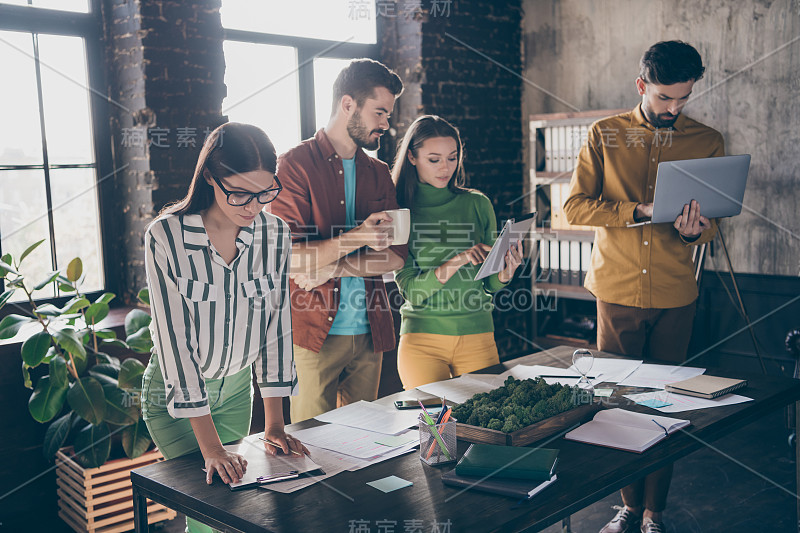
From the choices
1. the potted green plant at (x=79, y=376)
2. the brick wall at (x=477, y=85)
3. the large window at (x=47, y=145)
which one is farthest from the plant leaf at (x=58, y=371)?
the brick wall at (x=477, y=85)

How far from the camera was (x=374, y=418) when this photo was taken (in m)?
1.87

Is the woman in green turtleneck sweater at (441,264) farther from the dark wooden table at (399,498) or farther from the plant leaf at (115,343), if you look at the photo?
the plant leaf at (115,343)

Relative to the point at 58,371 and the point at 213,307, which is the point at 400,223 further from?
the point at 58,371

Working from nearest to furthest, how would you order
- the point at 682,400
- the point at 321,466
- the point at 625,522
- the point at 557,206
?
the point at 321,466 < the point at 682,400 < the point at 625,522 < the point at 557,206

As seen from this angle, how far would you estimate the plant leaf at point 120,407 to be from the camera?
9.00 ft

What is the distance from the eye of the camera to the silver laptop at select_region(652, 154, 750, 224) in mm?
2447

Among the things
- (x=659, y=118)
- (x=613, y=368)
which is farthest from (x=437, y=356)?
(x=659, y=118)

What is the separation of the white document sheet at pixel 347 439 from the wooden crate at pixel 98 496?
1.42m

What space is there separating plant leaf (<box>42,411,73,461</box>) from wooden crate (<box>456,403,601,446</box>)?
1770mm

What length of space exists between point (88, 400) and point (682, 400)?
206 centimetres

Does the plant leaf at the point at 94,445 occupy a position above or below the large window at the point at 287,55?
below

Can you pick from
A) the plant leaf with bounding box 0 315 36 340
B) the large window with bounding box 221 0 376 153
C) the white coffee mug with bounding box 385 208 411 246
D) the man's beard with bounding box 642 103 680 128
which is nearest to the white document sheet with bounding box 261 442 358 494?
the white coffee mug with bounding box 385 208 411 246

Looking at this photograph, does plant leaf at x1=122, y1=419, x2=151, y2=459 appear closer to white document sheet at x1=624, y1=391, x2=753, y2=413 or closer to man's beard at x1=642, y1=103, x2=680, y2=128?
white document sheet at x1=624, y1=391, x2=753, y2=413

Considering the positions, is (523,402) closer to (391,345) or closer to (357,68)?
(391,345)
